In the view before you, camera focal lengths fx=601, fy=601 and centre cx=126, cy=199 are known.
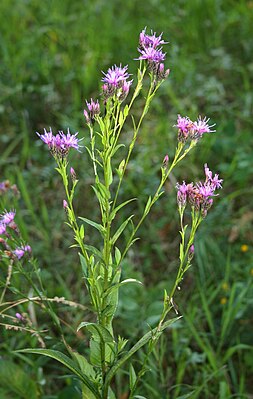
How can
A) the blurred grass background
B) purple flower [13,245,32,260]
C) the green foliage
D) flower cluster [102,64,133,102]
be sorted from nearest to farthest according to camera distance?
flower cluster [102,64,133,102] → purple flower [13,245,32,260] → the green foliage → the blurred grass background

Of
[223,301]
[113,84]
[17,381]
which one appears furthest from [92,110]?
[223,301]

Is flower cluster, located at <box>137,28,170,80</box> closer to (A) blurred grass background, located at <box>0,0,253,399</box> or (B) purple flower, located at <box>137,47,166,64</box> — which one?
(B) purple flower, located at <box>137,47,166,64</box>

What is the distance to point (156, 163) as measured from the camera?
2.57m

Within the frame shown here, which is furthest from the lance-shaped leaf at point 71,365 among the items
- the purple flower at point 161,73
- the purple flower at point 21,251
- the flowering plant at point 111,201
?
the purple flower at point 161,73

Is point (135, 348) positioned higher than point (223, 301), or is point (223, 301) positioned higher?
point (223, 301)

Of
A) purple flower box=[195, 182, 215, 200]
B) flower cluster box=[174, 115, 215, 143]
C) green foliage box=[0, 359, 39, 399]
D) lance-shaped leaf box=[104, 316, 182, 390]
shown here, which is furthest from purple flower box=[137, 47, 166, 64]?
green foliage box=[0, 359, 39, 399]

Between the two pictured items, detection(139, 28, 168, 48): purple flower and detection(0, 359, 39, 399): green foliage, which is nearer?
detection(139, 28, 168, 48): purple flower

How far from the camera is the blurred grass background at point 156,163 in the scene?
1887 millimetres

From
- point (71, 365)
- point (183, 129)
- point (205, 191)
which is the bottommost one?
point (71, 365)

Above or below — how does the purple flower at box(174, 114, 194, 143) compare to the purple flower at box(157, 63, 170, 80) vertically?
below

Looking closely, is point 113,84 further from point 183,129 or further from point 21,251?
point 21,251

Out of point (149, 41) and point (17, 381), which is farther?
point (17, 381)

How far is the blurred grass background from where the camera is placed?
1.89m

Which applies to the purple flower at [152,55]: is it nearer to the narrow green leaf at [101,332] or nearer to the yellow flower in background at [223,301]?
the narrow green leaf at [101,332]
